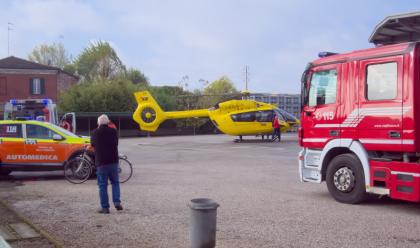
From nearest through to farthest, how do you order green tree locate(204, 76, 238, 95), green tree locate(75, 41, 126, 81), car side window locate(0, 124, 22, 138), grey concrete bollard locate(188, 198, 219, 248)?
grey concrete bollard locate(188, 198, 219, 248) → car side window locate(0, 124, 22, 138) → green tree locate(75, 41, 126, 81) → green tree locate(204, 76, 238, 95)

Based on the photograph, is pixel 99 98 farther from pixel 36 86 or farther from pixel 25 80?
pixel 25 80

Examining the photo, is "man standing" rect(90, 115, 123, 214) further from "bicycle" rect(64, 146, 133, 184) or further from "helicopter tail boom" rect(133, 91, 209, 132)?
"helicopter tail boom" rect(133, 91, 209, 132)

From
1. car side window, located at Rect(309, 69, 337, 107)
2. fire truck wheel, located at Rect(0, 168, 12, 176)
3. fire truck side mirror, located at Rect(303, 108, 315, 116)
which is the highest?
car side window, located at Rect(309, 69, 337, 107)

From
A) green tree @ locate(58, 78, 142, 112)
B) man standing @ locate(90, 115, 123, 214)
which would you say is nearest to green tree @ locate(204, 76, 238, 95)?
green tree @ locate(58, 78, 142, 112)

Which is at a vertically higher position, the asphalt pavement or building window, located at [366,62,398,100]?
building window, located at [366,62,398,100]

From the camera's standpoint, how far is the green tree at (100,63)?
75144 millimetres

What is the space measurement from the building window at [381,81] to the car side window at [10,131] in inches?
375

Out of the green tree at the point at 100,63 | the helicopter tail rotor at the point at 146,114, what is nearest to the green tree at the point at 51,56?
the green tree at the point at 100,63

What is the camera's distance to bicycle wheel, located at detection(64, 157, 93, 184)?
44.4 feet

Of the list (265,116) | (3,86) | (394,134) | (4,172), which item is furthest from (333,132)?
(3,86)

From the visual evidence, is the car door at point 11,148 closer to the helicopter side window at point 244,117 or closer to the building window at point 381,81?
the building window at point 381,81

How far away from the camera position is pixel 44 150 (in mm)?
14359

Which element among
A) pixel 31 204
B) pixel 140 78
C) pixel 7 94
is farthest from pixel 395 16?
pixel 140 78

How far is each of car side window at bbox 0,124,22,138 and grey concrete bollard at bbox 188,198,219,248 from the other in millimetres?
9587
